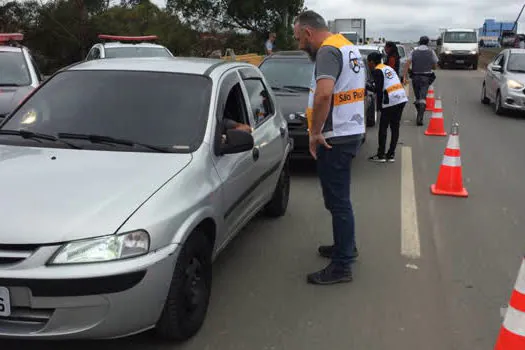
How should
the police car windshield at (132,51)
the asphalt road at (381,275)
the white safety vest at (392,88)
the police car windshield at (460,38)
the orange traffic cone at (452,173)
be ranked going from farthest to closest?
the police car windshield at (460,38) → the police car windshield at (132,51) → the white safety vest at (392,88) → the orange traffic cone at (452,173) → the asphalt road at (381,275)

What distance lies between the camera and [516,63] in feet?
47.2

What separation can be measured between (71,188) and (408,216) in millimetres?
3854

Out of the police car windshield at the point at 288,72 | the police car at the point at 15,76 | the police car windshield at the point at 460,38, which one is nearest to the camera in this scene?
the police car at the point at 15,76

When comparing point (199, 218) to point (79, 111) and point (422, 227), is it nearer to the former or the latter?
point (79, 111)

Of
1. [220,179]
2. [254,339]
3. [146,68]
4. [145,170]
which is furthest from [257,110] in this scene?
[254,339]

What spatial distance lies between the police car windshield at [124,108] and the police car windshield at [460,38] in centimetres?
3097

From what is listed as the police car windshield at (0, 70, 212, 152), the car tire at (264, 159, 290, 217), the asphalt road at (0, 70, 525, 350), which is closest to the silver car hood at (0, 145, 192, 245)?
the police car windshield at (0, 70, 212, 152)

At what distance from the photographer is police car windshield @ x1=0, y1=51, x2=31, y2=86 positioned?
28.0ft

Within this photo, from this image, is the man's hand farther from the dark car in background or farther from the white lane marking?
the dark car in background

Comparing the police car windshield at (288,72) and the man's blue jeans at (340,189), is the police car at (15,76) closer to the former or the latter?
the police car windshield at (288,72)

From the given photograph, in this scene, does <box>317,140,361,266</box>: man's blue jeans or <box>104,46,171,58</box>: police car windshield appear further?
<box>104,46,171,58</box>: police car windshield

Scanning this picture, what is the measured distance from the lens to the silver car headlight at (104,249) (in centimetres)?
273

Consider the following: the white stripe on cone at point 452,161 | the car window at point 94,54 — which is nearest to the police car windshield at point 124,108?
the white stripe on cone at point 452,161

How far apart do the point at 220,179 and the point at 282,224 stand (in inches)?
82.3
